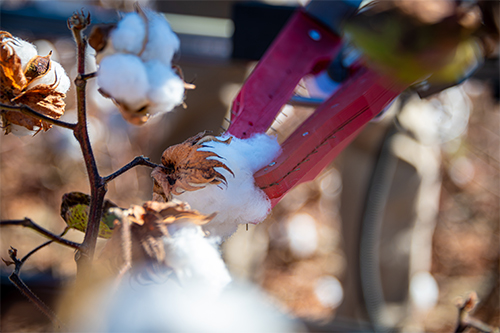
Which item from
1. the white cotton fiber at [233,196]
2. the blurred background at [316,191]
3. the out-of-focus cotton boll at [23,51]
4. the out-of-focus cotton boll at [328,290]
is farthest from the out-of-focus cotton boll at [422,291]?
the out-of-focus cotton boll at [23,51]

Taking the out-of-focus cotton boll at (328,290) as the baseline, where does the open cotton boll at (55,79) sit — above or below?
above

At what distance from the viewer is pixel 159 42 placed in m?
0.20

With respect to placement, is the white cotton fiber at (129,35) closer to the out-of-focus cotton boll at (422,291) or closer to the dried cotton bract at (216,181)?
the dried cotton bract at (216,181)

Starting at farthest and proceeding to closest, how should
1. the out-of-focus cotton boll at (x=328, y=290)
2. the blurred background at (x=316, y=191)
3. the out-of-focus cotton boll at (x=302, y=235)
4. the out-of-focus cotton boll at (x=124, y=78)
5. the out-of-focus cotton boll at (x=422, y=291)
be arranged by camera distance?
the out-of-focus cotton boll at (x=302, y=235) → the out-of-focus cotton boll at (x=328, y=290) → the out-of-focus cotton boll at (x=422, y=291) → the blurred background at (x=316, y=191) → the out-of-focus cotton boll at (x=124, y=78)

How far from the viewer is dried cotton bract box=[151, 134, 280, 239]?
0.73ft

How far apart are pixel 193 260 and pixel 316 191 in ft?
6.47

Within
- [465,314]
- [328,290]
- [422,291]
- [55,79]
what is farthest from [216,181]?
[328,290]

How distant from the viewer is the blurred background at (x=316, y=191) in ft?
2.51

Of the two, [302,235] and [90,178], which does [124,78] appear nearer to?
[90,178]

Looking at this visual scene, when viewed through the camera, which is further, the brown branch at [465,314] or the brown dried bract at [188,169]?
the brown branch at [465,314]

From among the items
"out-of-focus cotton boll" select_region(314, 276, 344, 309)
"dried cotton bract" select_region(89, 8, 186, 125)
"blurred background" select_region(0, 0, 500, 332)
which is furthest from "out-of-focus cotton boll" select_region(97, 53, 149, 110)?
"out-of-focus cotton boll" select_region(314, 276, 344, 309)

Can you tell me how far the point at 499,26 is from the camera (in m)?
0.13

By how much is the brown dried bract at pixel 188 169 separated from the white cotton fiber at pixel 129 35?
2.4 inches

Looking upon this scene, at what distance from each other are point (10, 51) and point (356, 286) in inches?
42.5
